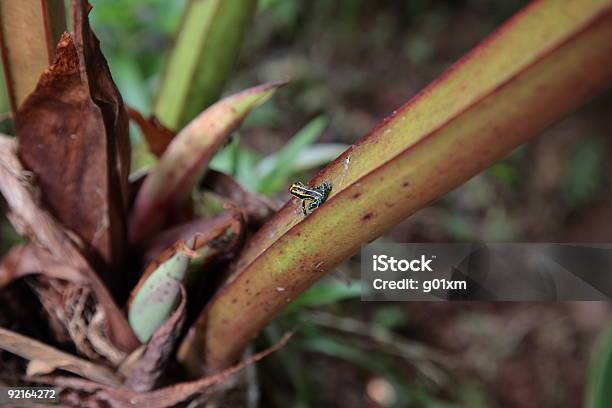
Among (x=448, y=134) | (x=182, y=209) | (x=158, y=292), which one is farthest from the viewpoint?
(x=182, y=209)

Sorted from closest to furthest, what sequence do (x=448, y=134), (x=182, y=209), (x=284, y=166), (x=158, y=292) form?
1. (x=448, y=134)
2. (x=158, y=292)
3. (x=182, y=209)
4. (x=284, y=166)

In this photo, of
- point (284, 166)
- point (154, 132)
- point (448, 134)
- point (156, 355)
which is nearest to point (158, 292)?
point (156, 355)

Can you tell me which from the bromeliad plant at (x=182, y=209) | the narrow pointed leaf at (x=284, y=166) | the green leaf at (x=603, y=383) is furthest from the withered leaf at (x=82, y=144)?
the green leaf at (x=603, y=383)

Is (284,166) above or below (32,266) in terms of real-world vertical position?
above

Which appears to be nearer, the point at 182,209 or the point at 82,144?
the point at 82,144

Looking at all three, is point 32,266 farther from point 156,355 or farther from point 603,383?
point 603,383

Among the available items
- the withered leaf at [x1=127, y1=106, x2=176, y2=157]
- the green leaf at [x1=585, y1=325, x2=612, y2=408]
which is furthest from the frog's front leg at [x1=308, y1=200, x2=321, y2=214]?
the green leaf at [x1=585, y1=325, x2=612, y2=408]

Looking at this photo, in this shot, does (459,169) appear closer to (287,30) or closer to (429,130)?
(429,130)

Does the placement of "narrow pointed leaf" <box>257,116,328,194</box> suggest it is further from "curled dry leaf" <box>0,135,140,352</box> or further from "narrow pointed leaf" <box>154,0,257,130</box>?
"curled dry leaf" <box>0,135,140,352</box>
